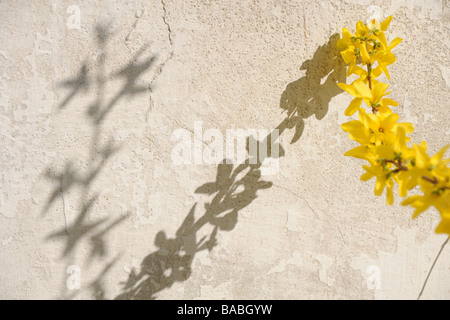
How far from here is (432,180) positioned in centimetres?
79

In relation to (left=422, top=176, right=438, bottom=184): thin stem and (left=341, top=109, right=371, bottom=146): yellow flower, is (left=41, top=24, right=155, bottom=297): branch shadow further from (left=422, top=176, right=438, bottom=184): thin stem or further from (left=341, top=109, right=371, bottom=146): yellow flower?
(left=422, top=176, right=438, bottom=184): thin stem

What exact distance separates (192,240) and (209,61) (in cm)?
98

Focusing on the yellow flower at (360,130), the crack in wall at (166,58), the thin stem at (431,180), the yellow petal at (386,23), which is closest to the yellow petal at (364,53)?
the yellow petal at (386,23)

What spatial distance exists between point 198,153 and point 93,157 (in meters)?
0.57

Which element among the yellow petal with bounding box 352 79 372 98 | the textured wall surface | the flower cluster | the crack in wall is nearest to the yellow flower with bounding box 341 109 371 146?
the flower cluster

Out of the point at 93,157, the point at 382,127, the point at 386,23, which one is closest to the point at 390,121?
the point at 382,127

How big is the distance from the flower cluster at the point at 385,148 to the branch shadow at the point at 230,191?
0.16 metres

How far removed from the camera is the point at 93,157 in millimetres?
1508

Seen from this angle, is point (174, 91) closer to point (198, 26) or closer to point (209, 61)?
point (209, 61)

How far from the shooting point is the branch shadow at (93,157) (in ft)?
4.82

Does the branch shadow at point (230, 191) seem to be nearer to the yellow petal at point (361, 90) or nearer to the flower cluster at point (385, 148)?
the flower cluster at point (385, 148)

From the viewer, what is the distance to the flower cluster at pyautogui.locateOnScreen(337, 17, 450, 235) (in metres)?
0.78

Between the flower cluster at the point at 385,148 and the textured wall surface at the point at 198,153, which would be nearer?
the flower cluster at the point at 385,148
